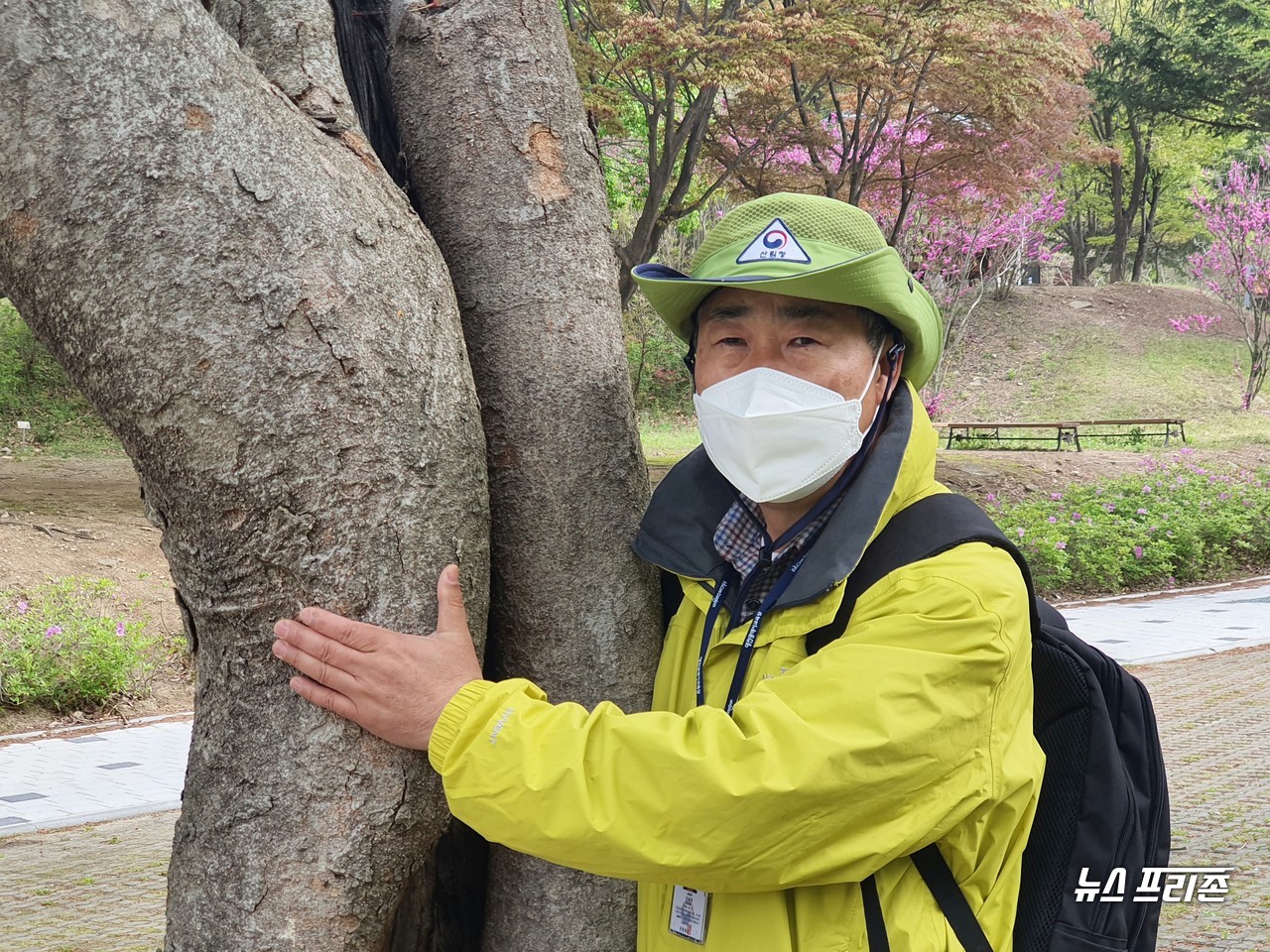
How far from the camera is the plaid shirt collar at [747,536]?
2.11 meters

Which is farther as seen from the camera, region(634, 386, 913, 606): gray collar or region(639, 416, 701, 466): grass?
region(639, 416, 701, 466): grass

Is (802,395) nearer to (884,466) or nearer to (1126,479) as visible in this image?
(884,466)

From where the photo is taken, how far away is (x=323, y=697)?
1.95 meters

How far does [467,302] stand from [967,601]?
1148 millimetres

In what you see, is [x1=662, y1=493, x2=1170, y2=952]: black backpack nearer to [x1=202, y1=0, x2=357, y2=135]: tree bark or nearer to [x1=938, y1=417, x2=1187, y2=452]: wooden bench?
[x1=202, y1=0, x2=357, y2=135]: tree bark

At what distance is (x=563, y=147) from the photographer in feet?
7.97

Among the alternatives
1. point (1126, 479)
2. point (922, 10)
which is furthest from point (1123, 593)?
point (922, 10)

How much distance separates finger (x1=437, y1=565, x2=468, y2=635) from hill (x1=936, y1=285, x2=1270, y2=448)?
82.3 feet

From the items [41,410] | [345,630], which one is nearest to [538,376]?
[345,630]

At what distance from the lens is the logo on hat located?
201cm

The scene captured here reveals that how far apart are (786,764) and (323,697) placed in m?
0.76

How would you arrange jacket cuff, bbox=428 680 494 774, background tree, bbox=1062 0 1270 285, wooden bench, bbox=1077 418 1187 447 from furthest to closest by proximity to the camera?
background tree, bbox=1062 0 1270 285 < wooden bench, bbox=1077 418 1187 447 < jacket cuff, bbox=428 680 494 774

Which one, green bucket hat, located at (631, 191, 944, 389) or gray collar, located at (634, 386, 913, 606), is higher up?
green bucket hat, located at (631, 191, 944, 389)

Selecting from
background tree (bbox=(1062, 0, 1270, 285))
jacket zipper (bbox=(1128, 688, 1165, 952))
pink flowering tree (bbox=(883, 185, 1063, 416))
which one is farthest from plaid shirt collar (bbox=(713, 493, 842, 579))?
background tree (bbox=(1062, 0, 1270, 285))
